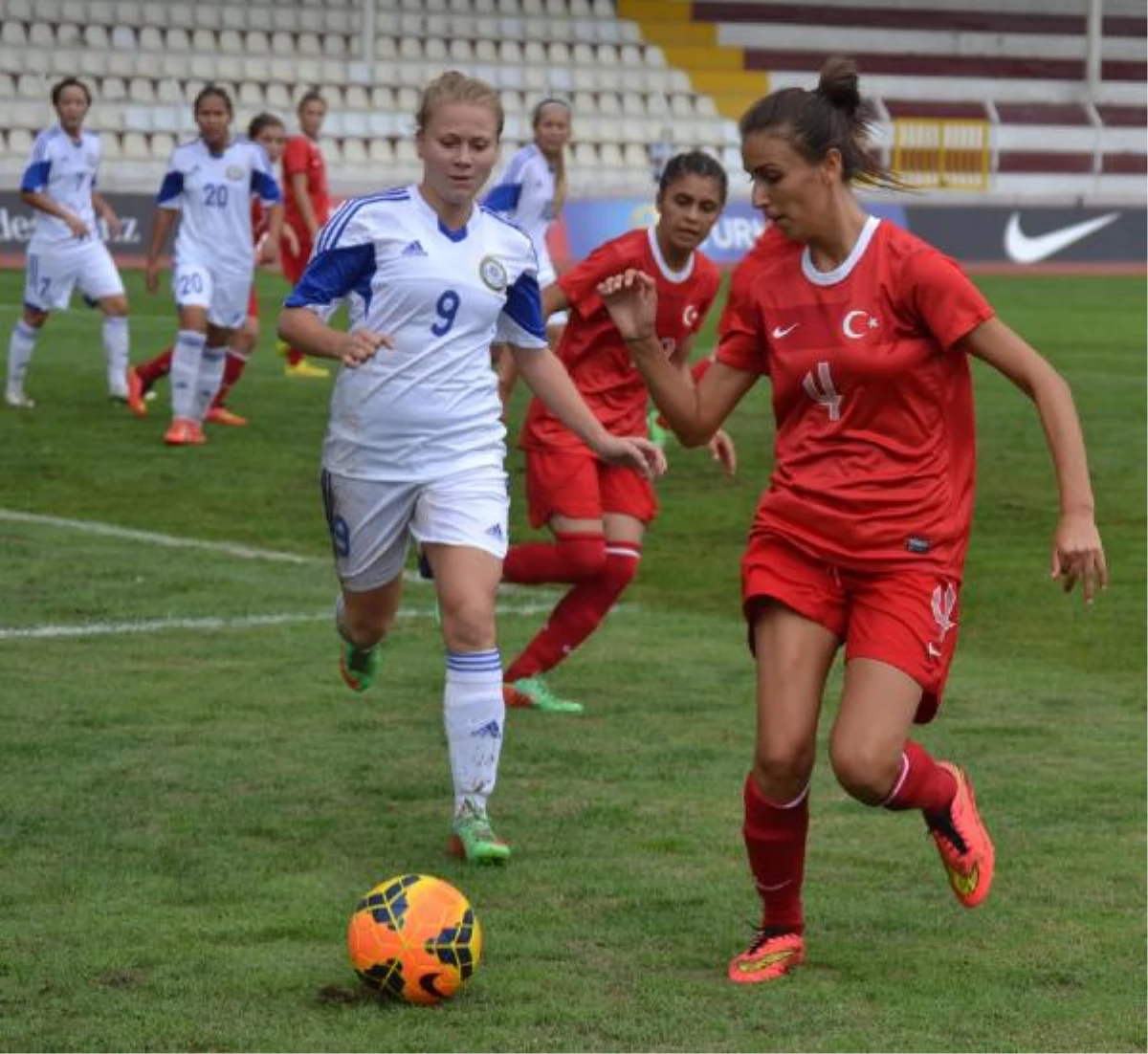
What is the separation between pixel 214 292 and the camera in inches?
648

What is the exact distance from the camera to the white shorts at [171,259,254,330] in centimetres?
1603

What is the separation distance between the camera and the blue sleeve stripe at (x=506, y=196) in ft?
55.2

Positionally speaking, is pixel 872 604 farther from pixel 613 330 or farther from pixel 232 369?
pixel 232 369

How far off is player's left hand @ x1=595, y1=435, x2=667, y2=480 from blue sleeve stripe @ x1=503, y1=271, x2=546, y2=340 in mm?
517

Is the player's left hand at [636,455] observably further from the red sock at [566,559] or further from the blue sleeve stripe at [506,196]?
the blue sleeve stripe at [506,196]

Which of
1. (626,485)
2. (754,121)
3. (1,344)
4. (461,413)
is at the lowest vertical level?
(1,344)

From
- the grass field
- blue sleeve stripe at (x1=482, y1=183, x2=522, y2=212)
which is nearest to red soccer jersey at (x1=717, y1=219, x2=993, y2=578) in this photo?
the grass field

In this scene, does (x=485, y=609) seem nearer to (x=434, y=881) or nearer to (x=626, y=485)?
(x=434, y=881)

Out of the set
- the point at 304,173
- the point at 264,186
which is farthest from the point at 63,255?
the point at 304,173

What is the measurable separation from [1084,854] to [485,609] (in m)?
1.70

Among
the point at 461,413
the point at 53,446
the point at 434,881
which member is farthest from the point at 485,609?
the point at 53,446

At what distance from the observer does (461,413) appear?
675 cm

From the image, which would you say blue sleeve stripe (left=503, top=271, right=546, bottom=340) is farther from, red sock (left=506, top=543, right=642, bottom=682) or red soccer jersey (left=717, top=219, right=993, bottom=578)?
red sock (left=506, top=543, right=642, bottom=682)

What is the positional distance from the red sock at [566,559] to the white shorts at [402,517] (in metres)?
1.81
